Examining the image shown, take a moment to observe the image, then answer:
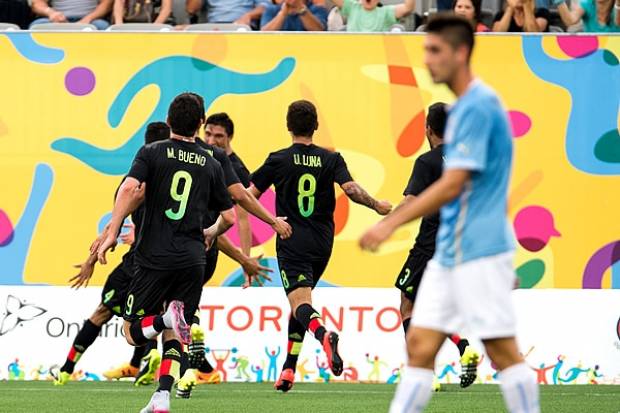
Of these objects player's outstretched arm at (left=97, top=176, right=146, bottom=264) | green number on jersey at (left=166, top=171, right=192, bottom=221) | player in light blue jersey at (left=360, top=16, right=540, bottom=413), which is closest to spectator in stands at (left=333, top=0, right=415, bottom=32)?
green number on jersey at (left=166, top=171, right=192, bottom=221)

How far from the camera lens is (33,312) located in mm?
14664

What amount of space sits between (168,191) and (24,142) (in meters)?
5.66

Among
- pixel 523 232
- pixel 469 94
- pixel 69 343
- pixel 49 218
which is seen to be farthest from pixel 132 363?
pixel 469 94

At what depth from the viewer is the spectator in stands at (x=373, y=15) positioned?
15.4 meters

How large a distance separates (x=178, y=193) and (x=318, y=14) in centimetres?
669

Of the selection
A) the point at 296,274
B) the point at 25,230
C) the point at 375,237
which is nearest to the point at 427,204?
the point at 375,237

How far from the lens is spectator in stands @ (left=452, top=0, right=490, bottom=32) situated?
602 inches

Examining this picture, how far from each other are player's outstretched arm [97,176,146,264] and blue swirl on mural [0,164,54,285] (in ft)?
18.1

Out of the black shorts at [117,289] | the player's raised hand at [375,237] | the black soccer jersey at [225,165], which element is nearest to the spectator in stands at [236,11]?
the black shorts at [117,289]

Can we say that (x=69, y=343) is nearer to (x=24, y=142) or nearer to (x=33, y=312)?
(x=33, y=312)

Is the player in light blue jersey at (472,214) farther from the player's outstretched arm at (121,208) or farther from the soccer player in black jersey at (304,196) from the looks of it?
the soccer player in black jersey at (304,196)

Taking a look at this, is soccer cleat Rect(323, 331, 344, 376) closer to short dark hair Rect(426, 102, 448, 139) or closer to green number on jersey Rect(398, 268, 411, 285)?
green number on jersey Rect(398, 268, 411, 285)

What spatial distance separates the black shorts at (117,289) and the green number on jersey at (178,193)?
10.5 feet

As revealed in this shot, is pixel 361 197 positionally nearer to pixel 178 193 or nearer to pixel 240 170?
pixel 240 170
